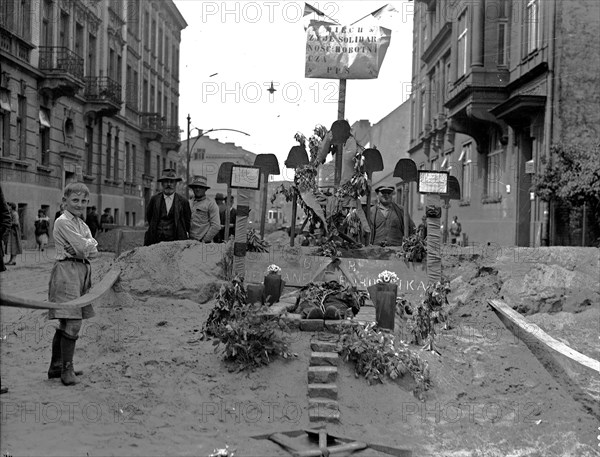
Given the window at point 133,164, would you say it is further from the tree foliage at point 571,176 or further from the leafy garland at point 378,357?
the leafy garland at point 378,357

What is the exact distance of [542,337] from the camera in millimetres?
7809

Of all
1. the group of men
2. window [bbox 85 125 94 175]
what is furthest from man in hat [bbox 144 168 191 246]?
window [bbox 85 125 94 175]

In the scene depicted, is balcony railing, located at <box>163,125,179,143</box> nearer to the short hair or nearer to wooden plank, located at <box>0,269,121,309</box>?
wooden plank, located at <box>0,269,121,309</box>

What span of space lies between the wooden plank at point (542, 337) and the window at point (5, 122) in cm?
1721

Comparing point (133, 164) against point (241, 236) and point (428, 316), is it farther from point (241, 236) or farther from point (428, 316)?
point (428, 316)

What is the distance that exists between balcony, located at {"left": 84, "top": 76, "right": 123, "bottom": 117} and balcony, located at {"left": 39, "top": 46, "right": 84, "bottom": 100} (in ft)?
9.40

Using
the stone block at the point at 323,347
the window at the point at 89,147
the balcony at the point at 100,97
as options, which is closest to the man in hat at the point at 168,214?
the stone block at the point at 323,347

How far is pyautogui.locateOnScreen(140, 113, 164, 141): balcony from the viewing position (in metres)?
39.6

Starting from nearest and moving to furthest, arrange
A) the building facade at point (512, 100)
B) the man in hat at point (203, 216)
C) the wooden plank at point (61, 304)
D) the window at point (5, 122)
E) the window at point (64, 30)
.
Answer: the wooden plank at point (61, 304)
the man in hat at point (203, 216)
the building facade at point (512, 100)
the window at point (5, 122)
the window at point (64, 30)

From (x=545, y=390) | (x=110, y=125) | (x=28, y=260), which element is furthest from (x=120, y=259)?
(x=110, y=125)

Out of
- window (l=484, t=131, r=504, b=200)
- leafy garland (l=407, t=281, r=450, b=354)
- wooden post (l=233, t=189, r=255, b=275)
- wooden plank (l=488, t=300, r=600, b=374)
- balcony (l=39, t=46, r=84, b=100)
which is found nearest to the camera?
wooden plank (l=488, t=300, r=600, b=374)

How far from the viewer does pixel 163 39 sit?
45.4 m

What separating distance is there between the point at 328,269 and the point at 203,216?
243 centimetres

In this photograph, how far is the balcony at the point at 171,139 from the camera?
44.1 m
